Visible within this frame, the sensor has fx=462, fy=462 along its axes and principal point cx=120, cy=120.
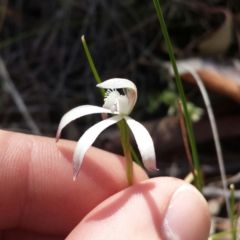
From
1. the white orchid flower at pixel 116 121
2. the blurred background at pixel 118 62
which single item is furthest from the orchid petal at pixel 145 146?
the blurred background at pixel 118 62

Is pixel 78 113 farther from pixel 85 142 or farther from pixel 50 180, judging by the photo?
pixel 50 180

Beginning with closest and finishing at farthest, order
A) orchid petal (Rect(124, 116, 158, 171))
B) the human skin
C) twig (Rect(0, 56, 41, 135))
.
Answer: orchid petal (Rect(124, 116, 158, 171)), the human skin, twig (Rect(0, 56, 41, 135))

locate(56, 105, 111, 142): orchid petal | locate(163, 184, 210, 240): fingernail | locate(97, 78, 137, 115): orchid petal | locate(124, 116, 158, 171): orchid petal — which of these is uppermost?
locate(97, 78, 137, 115): orchid petal

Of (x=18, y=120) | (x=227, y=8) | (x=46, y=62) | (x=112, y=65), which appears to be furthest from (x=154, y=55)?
(x=18, y=120)

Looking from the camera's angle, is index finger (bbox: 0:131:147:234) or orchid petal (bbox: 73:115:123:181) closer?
orchid petal (bbox: 73:115:123:181)

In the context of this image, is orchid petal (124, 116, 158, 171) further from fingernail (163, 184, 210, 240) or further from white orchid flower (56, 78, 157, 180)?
fingernail (163, 184, 210, 240)

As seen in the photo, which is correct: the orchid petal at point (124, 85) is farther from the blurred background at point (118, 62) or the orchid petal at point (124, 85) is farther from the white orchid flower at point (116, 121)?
the blurred background at point (118, 62)

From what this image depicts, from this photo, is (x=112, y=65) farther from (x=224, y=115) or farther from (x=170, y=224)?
(x=170, y=224)

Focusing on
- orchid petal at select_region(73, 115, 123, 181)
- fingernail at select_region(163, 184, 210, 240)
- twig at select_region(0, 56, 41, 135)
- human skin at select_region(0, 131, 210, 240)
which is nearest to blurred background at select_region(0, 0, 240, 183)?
twig at select_region(0, 56, 41, 135)
